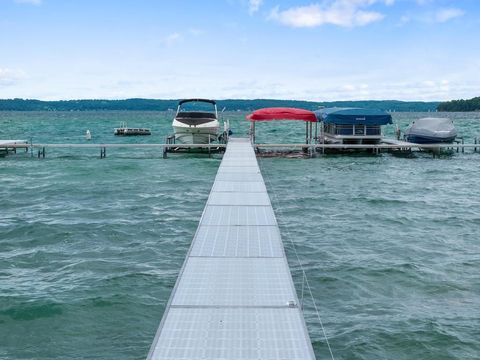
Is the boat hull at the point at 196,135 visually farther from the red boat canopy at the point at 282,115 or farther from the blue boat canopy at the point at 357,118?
the blue boat canopy at the point at 357,118

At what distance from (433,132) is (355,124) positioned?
23.3ft

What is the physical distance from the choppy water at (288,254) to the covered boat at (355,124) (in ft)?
28.7

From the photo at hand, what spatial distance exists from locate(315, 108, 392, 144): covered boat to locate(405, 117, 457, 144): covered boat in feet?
14.8

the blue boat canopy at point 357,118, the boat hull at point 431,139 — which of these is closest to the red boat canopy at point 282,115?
the blue boat canopy at point 357,118

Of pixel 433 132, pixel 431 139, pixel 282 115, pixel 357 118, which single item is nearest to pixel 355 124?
pixel 357 118

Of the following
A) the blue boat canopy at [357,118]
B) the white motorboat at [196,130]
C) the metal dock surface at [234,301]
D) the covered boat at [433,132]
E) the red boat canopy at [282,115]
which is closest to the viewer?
the metal dock surface at [234,301]

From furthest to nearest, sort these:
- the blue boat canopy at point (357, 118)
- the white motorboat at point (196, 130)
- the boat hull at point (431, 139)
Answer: the boat hull at point (431, 139)
the white motorboat at point (196, 130)
the blue boat canopy at point (357, 118)

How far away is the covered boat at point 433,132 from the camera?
130ft

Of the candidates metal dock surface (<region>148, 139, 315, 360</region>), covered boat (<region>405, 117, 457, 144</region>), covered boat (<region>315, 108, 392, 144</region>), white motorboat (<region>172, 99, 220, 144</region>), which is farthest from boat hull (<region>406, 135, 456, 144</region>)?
metal dock surface (<region>148, 139, 315, 360</region>)

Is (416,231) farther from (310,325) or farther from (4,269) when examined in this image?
(4,269)

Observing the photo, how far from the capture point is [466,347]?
9.56 meters

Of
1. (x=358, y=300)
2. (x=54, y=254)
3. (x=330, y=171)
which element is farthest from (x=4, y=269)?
(x=330, y=171)

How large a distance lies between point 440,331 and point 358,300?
2.00 meters

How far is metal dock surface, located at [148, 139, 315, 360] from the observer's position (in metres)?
6.46
